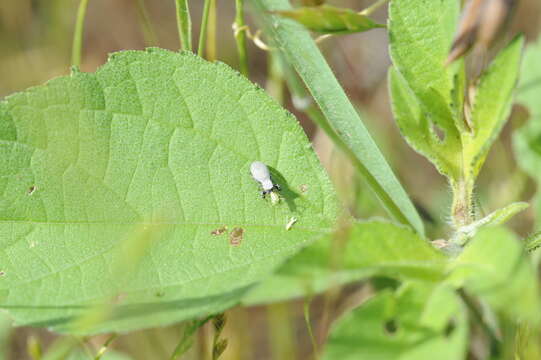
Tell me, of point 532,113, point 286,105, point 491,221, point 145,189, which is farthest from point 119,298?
point 286,105

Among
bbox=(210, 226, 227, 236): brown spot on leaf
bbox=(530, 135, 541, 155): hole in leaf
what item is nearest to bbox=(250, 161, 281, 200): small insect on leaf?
bbox=(210, 226, 227, 236): brown spot on leaf

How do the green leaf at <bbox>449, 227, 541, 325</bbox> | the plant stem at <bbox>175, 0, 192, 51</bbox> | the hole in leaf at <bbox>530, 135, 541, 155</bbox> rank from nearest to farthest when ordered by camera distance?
the green leaf at <bbox>449, 227, 541, 325</bbox> → the plant stem at <bbox>175, 0, 192, 51</bbox> → the hole in leaf at <bbox>530, 135, 541, 155</bbox>

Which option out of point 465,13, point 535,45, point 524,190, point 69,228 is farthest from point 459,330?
point 524,190

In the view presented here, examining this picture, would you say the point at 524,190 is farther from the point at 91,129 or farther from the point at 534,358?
the point at 91,129

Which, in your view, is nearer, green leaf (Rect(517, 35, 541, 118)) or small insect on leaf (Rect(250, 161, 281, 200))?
small insect on leaf (Rect(250, 161, 281, 200))

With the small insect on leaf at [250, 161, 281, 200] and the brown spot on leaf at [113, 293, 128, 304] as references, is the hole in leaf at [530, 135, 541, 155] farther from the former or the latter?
the brown spot on leaf at [113, 293, 128, 304]

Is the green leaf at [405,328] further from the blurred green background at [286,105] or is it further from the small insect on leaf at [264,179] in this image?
the blurred green background at [286,105]
